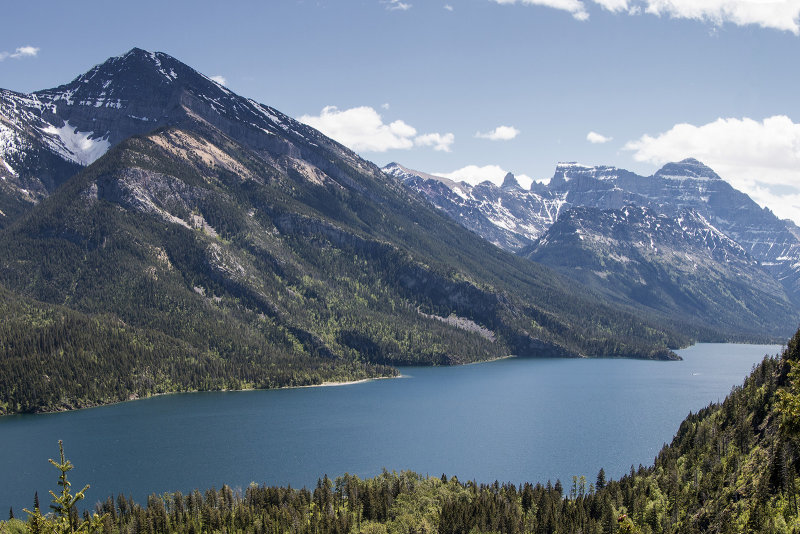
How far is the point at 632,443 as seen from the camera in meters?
175

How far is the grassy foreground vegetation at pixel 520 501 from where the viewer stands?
10469 cm

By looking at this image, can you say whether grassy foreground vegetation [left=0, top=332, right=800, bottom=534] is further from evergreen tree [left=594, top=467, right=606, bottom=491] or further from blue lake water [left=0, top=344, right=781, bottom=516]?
blue lake water [left=0, top=344, right=781, bottom=516]

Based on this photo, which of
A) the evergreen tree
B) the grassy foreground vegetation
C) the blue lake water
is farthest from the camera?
the blue lake water

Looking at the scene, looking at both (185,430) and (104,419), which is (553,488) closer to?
(185,430)

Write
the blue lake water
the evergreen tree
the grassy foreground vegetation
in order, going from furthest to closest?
the blue lake water, the evergreen tree, the grassy foreground vegetation

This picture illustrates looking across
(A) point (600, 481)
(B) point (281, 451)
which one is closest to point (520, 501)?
(A) point (600, 481)

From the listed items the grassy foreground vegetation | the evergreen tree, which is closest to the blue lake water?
the evergreen tree

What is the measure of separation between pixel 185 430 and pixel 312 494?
67.2 metres

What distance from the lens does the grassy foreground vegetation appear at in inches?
4122

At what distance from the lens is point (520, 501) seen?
125 meters

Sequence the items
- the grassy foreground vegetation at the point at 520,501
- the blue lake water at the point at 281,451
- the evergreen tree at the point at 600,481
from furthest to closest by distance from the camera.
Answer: the blue lake water at the point at 281,451, the evergreen tree at the point at 600,481, the grassy foreground vegetation at the point at 520,501

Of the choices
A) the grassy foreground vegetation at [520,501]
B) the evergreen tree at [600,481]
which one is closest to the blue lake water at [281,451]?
the evergreen tree at [600,481]

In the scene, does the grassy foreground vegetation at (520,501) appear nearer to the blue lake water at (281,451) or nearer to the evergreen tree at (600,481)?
the evergreen tree at (600,481)

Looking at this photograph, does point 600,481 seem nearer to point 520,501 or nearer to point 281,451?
point 520,501
